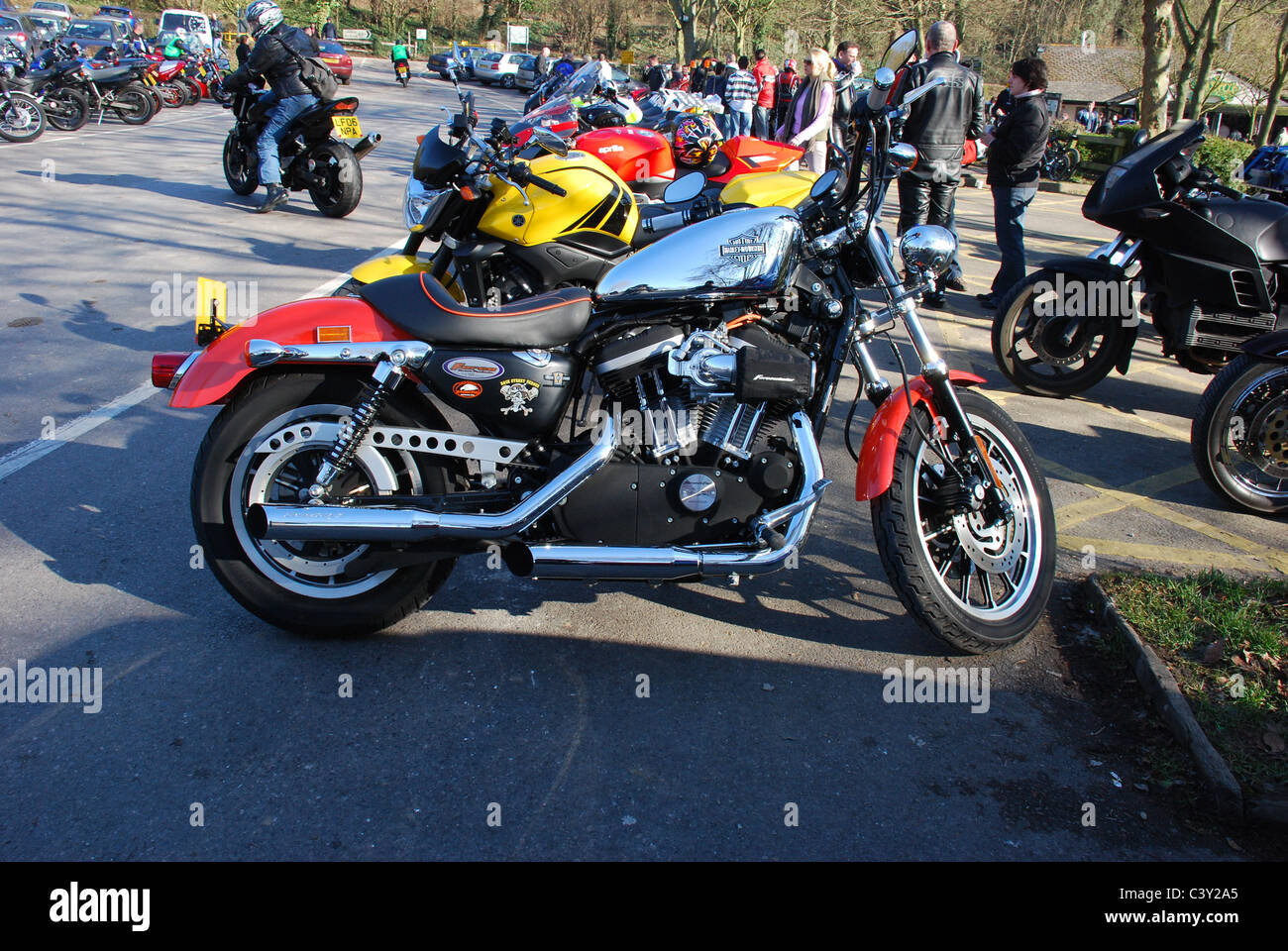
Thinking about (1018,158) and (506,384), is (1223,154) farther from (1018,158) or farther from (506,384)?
(506,384)

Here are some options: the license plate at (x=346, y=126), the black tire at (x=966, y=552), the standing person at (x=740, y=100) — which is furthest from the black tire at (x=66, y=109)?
the black tire at (x=966, y=552)

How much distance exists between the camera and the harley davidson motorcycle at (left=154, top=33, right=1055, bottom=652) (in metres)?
2.93

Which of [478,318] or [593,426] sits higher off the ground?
[478,318]

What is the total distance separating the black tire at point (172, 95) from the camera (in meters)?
21.1

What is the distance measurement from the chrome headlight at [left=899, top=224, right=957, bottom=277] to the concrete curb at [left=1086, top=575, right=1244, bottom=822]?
149 cm

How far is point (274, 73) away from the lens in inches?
374

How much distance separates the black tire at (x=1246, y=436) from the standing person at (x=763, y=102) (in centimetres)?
1401

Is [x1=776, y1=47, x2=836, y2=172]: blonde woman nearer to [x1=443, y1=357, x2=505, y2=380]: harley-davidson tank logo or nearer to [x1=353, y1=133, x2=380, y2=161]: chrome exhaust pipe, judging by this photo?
[x1=353, y1=133, x2=380, y2=161]: chrome exhaust pipe

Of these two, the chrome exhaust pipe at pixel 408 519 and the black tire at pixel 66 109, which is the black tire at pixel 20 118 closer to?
the black tire at pixel 66 109

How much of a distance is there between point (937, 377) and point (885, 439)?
0.92ft

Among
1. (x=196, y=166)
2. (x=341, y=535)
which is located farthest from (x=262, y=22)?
(x=341, y=535)

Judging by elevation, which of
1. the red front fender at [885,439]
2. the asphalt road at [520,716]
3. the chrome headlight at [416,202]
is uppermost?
the chrome headlight at [416,202]

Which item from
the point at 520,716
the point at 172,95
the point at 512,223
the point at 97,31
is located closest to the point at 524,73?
the point at 97,31

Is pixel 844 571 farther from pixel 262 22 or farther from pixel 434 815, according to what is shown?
pixel 262 22
